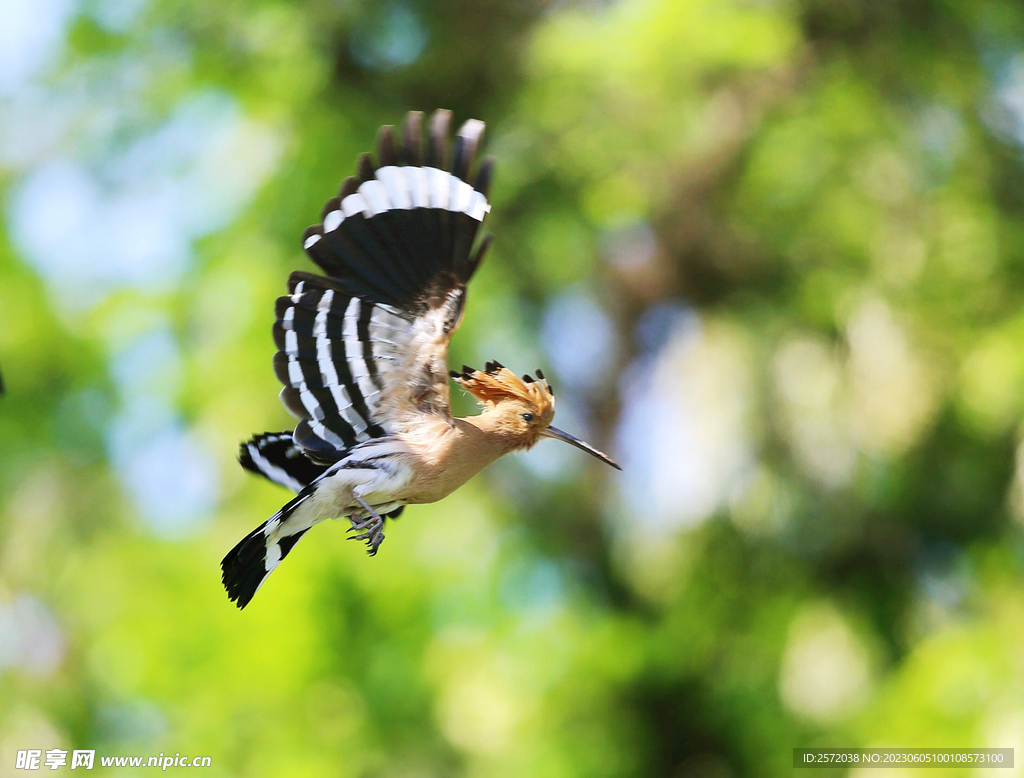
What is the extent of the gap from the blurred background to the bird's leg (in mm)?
3966

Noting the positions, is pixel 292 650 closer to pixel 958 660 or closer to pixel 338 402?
pixel 958 660

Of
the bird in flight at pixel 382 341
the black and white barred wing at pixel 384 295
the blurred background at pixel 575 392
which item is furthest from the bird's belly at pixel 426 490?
the blurred background at pixel 575 392

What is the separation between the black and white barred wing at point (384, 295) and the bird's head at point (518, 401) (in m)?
0.11

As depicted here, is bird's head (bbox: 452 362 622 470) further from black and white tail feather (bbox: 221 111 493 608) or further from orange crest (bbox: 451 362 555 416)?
black and white tail feather (bbox: 221 111 493 608)

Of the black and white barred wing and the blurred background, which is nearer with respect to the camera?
the black and white barred wing

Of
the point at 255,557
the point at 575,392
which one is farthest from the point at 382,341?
the point at 575,392

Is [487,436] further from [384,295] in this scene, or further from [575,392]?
[575,392]

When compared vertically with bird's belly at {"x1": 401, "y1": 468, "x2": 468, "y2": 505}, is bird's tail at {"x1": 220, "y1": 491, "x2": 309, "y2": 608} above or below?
below

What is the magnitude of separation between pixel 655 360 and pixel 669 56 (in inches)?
85.6

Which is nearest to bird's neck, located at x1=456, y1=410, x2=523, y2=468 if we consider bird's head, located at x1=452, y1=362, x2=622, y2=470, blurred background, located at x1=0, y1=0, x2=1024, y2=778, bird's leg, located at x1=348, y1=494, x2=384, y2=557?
bird's head, located at x1=452, y1=362, x2=622, y2=470

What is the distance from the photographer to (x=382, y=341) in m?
1.67

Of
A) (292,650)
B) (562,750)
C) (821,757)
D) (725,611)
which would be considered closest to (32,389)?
(292,650)

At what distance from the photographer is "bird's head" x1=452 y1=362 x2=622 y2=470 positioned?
1.75 metres

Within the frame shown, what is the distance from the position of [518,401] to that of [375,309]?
0.93ft
